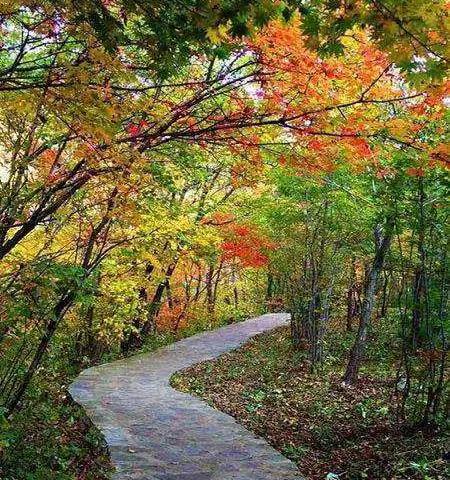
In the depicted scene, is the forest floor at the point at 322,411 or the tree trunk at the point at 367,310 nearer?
the forest floor at the point at 322,411

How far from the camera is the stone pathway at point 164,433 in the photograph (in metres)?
5.03

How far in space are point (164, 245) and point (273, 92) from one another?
7.19 meters

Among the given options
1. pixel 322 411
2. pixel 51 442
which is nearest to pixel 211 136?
pixel 51 442

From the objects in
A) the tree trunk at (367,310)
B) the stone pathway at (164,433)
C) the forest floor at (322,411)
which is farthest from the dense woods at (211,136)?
the stone pathway at (164,433)

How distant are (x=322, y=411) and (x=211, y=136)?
5.13 m

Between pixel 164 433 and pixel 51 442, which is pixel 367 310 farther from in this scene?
pixel 51 442

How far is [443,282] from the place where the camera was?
575 centimetres

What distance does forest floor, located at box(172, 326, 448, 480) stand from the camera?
5.18 metres

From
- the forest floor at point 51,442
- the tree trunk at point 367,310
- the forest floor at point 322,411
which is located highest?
the tree trunk at point 367,310

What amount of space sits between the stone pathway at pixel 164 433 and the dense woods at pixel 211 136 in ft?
1.79

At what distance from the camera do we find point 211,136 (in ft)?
13.0

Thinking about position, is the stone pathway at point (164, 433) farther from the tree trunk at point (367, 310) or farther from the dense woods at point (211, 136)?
the tree trunk at point (367, 310)

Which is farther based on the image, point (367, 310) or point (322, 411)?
point (367, 310)

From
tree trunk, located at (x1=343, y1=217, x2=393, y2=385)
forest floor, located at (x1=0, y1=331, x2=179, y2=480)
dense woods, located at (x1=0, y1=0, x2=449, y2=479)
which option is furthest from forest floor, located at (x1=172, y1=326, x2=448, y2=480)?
forest floor, located at (x1=0, y1=331, x2=179, y2=480)
